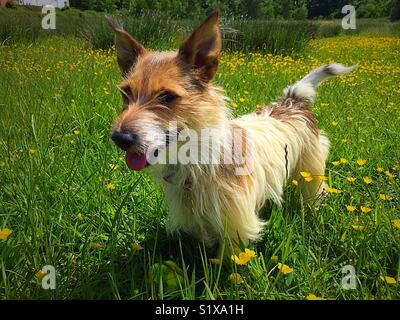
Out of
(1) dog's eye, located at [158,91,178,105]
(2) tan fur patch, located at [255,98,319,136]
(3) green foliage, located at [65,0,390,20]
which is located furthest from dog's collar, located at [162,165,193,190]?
(3) green foliage, located at [65,0,390,20]

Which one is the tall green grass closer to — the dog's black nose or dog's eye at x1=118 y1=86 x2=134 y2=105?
dog's eye at x1=118 y1=86 x2=134 y2=105

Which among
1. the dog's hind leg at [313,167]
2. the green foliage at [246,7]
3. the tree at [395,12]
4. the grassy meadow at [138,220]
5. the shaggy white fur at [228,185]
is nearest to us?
the grassy meadow at [138,220]

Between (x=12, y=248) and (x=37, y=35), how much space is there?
693cm

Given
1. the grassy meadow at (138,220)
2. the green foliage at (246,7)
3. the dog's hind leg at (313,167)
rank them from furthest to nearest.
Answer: the green foliage at (246,7) → the dog's hind leg at (313,167) → the grassy meadow at (138,220)

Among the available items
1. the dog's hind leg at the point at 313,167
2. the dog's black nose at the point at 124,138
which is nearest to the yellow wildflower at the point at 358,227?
the dog's hind leg at the point at 313,167

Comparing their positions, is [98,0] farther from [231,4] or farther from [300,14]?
[300,14]

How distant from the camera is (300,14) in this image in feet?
42.2

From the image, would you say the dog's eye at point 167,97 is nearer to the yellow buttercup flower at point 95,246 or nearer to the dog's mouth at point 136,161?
the dog's mouth at point 136,161

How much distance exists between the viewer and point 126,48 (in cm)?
230

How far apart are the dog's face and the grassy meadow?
29cm

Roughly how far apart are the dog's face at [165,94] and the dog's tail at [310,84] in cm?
125

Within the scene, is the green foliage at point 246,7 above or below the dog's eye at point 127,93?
above

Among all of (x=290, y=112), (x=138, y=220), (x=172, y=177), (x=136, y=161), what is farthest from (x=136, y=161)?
(x=290, y=112)

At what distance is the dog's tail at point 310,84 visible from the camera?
318cm
